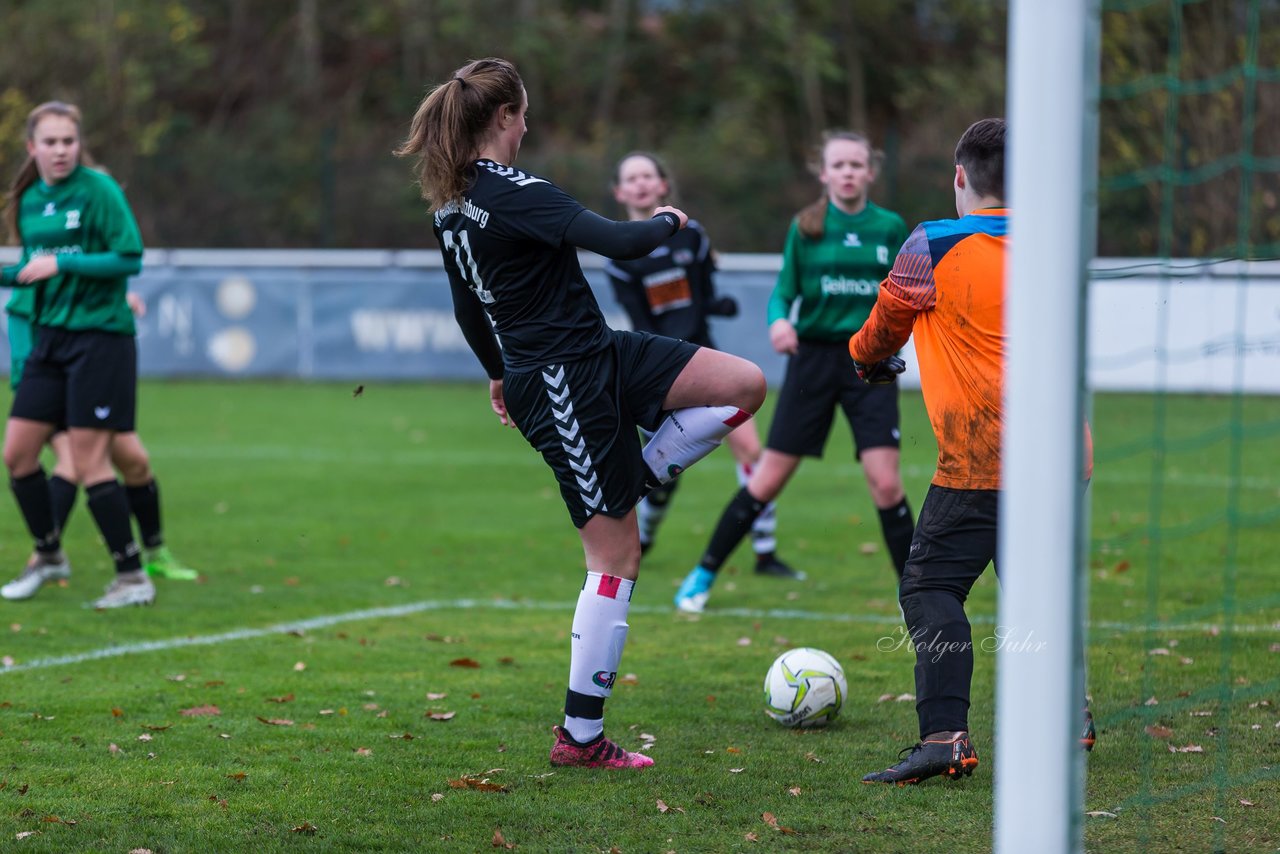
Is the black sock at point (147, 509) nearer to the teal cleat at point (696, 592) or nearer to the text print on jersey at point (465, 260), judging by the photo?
the teal cleat at point (696, 592)

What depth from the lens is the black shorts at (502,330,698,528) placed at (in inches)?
165

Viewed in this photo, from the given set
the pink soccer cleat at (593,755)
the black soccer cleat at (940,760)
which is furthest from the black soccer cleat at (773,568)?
the black soccer cleat at (940,760)

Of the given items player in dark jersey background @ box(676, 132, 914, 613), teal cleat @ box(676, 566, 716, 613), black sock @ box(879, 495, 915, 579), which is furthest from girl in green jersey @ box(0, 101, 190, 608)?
black sock @ box(879, 495, 915, 579)

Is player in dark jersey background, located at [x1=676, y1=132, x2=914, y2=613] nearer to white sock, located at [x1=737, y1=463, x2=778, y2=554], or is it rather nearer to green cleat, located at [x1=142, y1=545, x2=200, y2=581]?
white sock, located at [x1=737, y1=463, x2=778, y2=554]

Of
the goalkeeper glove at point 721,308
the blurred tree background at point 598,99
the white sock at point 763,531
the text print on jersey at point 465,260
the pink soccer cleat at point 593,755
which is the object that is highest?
the blurred tree background at point 598,99

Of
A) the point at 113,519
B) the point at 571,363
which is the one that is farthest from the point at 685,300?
the point at 571,363

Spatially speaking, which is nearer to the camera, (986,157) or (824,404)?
(986,157)

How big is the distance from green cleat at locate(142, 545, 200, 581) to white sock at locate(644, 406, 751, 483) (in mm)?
3962

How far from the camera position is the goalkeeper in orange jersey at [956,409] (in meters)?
4.00

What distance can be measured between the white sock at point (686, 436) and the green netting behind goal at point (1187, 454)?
3.62 ft

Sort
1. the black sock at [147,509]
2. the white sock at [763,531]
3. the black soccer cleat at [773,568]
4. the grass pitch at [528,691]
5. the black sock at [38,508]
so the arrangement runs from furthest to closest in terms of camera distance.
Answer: the white sock at [763,531] → the black soccer cleat at [773,568] → the black sock at [147,509] → the black sock at [38,508] → the grass pitch at [528,691]

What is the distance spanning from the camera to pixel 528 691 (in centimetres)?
532

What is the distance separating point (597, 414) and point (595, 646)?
68 cm

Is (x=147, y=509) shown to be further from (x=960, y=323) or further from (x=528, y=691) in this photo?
(x=960, y=323)
